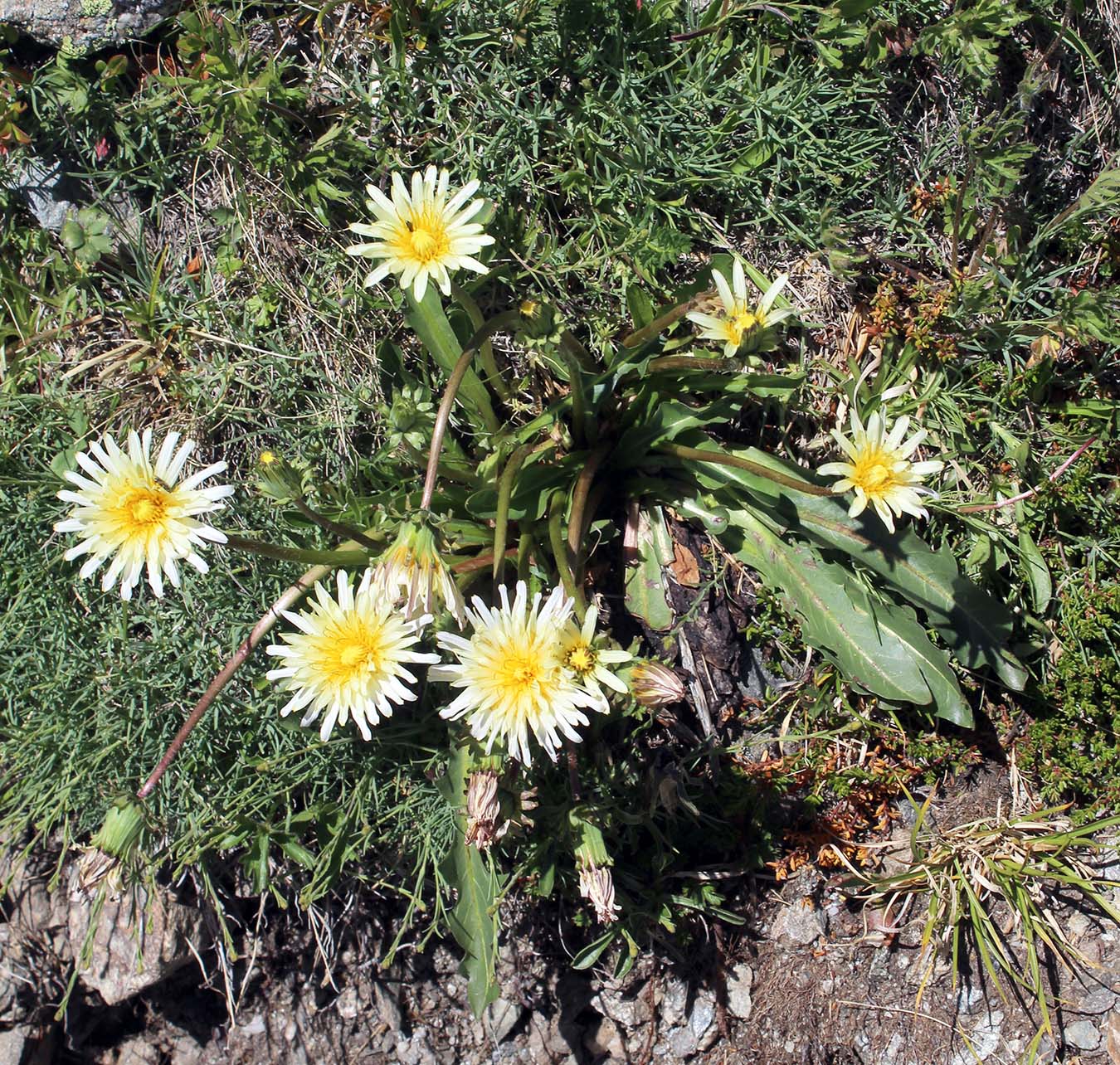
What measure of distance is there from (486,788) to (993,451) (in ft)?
6.38

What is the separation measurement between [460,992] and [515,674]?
1.81 meters

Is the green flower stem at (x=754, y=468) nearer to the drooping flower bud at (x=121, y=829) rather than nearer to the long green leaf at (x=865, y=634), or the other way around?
the long green leaf at (x=865, y=634)

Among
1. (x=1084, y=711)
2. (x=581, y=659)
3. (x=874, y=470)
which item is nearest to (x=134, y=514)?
(x=581, y=659)

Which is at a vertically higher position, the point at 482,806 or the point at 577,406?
the point at 577,406

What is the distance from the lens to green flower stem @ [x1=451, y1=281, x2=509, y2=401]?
2.33 meters

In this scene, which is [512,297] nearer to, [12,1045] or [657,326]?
[657,326]

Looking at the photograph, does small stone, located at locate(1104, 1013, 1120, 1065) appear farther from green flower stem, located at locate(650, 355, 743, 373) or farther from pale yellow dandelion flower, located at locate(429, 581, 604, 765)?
green flower stem, located at locate(650, 355, 743, 373)

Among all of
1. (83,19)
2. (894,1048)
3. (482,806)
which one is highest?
(83,19)

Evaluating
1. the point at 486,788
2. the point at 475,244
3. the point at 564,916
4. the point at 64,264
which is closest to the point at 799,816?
the point at 564,916

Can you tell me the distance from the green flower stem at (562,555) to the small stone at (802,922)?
5.08 ft

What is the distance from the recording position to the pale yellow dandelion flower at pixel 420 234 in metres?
2.20

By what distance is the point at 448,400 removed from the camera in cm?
221

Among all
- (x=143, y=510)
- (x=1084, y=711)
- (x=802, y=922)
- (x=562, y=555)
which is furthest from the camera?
(x=802, y=922)

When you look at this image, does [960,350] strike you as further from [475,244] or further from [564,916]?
[564,916]
